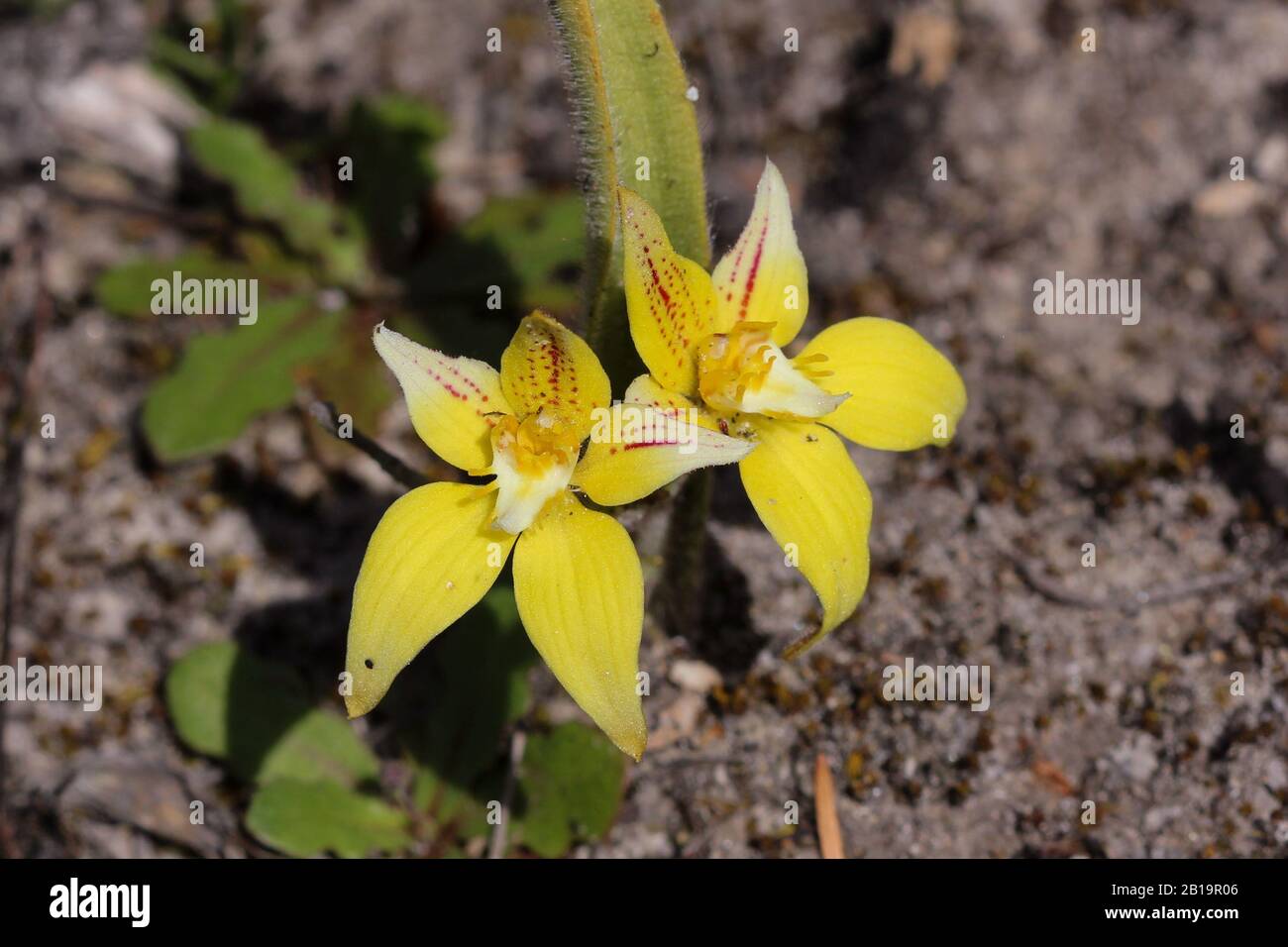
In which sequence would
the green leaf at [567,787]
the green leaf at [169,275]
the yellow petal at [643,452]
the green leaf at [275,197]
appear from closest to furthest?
the yellow petal at [643,452] → the green leaf at [567,787] → the green leaf at [169,275] → the green leaf at [275,197]

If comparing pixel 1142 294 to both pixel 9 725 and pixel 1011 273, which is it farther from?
pixel 9 725

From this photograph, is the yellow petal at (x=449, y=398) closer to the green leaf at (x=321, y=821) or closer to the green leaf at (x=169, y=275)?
the green leaf at (x=321, y=821)

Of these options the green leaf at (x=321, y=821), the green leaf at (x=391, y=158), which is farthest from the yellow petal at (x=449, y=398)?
the green leaf at (x=391, y=158)

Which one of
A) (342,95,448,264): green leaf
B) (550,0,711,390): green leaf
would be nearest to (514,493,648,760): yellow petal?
(550,0,711,390): green leaf

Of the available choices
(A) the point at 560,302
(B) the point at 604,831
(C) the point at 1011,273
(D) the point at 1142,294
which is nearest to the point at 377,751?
(B) the point at 604,831

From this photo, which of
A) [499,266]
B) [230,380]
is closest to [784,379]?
[499,266]
